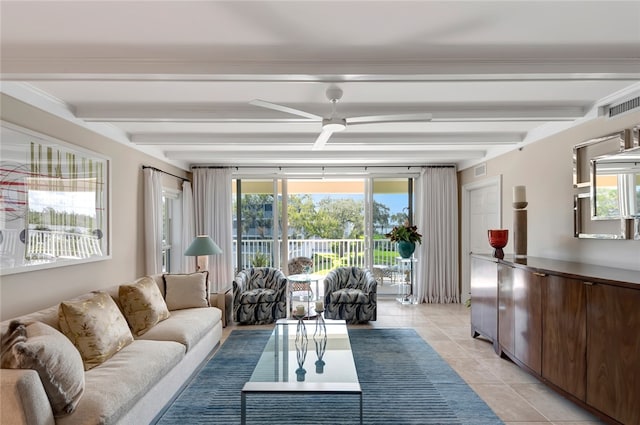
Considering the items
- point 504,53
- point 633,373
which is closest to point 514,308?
point 633,373

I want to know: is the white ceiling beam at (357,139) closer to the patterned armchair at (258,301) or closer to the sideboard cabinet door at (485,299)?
the sideboard cabinet door at (485,299)

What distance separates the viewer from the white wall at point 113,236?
8.68 feet

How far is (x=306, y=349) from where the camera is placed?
308 centimetres

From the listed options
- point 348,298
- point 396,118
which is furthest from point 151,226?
point 396,118

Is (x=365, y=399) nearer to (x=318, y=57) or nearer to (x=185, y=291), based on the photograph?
(x=185, y=291)

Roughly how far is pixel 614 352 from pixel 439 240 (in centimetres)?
395

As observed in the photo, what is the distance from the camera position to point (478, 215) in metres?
5.83

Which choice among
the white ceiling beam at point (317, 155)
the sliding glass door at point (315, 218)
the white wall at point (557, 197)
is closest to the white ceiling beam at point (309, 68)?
the white wall at point (557, 197)

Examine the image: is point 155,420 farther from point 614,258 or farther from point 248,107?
point 614,258

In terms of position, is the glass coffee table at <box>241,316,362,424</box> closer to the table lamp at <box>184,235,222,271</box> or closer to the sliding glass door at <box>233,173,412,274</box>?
the table lamp at <box>184,235,222,271</box>

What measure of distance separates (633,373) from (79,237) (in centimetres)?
445

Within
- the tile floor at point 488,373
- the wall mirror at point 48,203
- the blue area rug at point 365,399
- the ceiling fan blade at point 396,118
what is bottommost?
the tile floor at point 488,373

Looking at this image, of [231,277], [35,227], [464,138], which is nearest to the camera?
[35,227]

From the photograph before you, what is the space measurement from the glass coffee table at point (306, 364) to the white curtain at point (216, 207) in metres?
2.72
